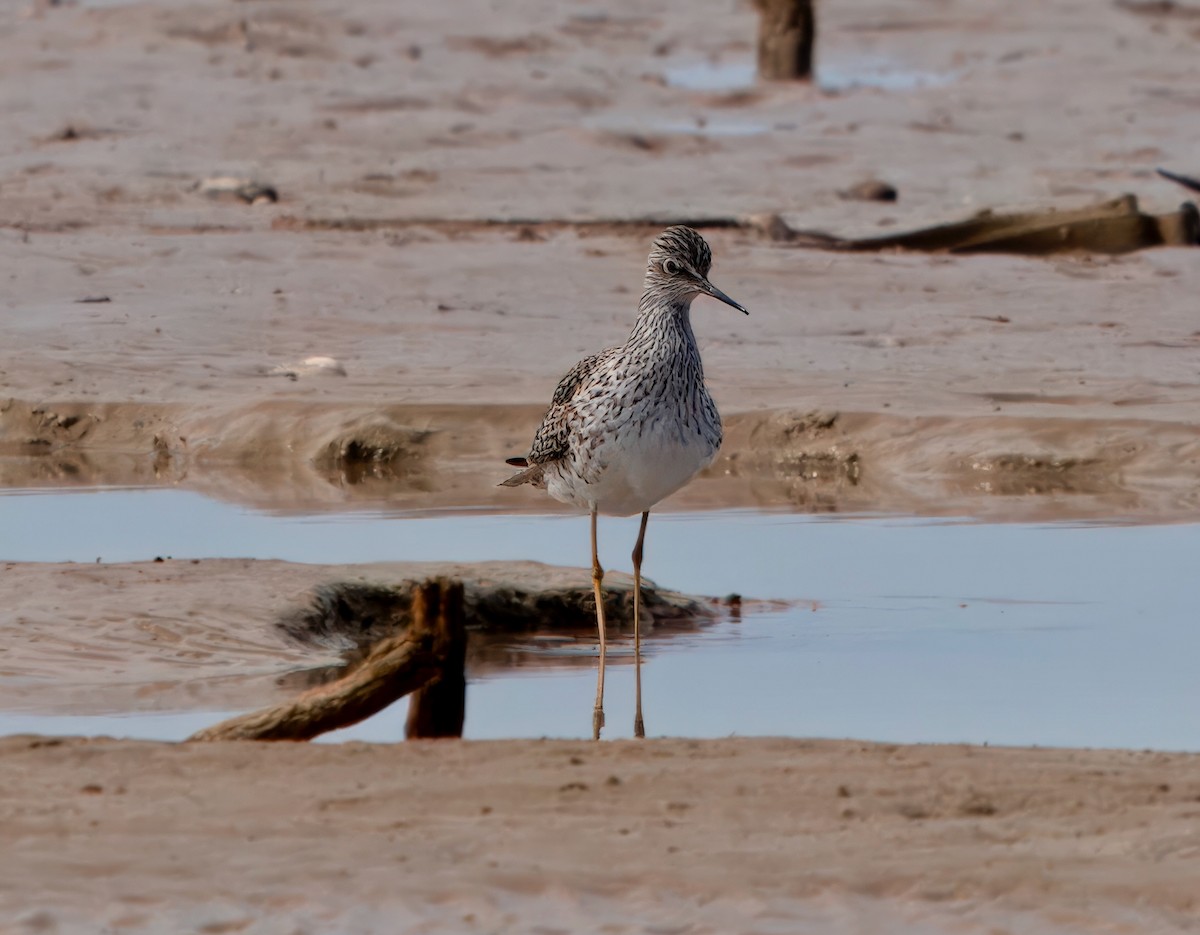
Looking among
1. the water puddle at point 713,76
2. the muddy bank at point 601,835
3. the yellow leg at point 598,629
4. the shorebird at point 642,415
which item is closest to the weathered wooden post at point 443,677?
the muddy bank at point 601,835

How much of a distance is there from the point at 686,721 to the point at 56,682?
1.99 m

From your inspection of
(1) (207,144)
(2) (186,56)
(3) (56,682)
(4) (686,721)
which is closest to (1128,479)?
(4) (686,721)

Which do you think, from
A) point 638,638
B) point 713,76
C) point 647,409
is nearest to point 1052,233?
point 638,638

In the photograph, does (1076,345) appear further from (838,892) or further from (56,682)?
(838,892)

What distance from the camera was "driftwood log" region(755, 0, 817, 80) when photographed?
24.9 meters

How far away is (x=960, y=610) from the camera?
838 cm

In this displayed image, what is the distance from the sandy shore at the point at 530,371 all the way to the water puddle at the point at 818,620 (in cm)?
46

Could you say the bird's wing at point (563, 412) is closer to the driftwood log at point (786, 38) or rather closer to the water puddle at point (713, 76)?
the water puddle at point (713, 76)

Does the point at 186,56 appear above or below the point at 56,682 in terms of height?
above

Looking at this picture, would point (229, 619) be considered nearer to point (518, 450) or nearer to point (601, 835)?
point (601, 835)

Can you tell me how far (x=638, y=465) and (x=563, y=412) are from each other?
0.46 meters

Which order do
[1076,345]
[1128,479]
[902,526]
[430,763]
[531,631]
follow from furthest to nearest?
1. [1076,345]
2. [1128,479]
3. [902,526]
4. [531,631]
5. [430,763]

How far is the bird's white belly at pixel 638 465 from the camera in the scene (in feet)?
23.9

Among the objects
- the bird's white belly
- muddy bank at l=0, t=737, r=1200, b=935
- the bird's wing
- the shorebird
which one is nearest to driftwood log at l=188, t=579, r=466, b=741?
muddy bank at l=0, t=737, r=1200, b=935
